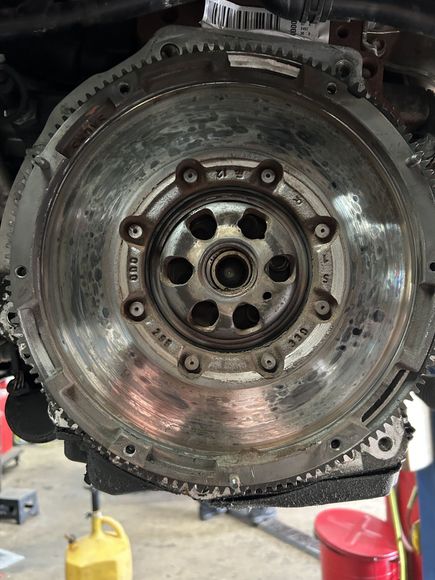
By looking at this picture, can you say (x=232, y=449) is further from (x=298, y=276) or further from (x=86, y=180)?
(x=86, y=180)

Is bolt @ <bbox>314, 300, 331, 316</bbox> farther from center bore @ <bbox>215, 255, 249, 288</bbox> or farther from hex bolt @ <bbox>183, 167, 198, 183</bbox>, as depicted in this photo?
hex bolt @ <bbox>183, 167, 198, 183</bbox>

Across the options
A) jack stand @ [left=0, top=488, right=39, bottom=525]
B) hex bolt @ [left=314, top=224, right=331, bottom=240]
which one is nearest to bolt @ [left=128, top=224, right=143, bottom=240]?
hex bolt @ [left=314, top=224, right=331, bottom=240]

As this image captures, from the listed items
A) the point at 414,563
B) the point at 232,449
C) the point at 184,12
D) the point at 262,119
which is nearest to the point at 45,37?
the point at 184,12

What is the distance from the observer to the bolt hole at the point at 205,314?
→ 760 mm

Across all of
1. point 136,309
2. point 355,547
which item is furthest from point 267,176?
point 355,547

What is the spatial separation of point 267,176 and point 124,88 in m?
0.21

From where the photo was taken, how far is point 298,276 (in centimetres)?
73

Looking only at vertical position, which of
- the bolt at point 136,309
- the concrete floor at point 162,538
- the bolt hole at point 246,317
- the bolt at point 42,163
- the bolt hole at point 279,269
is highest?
the bolt at point 42,163

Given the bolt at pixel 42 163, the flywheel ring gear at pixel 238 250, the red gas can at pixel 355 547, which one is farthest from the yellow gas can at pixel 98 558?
the bolt at pixel 42 163

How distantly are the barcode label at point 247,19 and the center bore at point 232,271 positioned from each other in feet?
0.89

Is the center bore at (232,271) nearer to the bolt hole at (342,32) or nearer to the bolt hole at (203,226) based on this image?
the bolt hole at (203,226)

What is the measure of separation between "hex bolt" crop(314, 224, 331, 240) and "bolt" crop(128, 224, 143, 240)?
0.22 metres

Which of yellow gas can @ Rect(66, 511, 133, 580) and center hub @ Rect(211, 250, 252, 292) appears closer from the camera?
center hub @ Rect(211, 250, 252, 292)

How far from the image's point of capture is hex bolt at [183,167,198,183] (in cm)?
71
